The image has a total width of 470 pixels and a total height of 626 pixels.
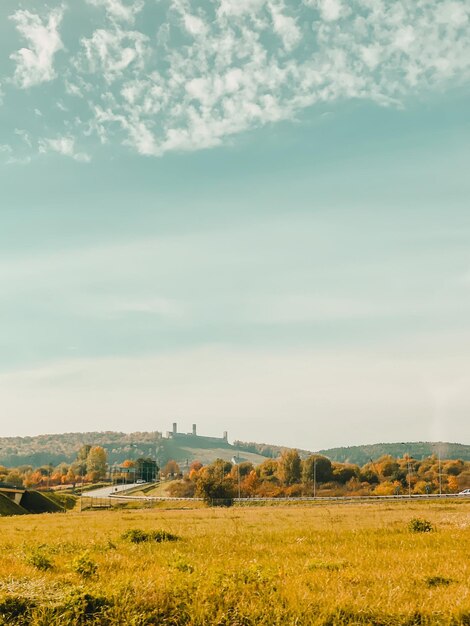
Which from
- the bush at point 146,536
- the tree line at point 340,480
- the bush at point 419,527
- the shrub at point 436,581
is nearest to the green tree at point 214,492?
Answer: the tree line at point 340,480

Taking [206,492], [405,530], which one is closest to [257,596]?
[405,530]

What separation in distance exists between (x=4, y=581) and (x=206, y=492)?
368 ft

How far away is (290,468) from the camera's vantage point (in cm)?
19212

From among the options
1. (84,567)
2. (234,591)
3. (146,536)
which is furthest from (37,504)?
(234,591)

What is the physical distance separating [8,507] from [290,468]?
109 m

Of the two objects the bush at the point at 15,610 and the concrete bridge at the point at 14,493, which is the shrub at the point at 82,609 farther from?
the concrete bridge at the point at 14,493

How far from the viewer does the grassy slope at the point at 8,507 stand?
97.4m

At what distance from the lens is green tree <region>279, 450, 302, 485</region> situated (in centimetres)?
19050

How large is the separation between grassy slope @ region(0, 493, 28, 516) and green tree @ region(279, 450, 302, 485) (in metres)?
103

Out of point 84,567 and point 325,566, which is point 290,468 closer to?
point 325,566

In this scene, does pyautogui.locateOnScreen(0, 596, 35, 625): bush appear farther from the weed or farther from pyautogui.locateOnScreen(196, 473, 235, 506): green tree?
pyautogui.locateOnScreen(196, 473, 235, 506): green tree

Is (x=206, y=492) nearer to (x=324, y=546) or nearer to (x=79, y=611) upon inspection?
(x=324, y=546)

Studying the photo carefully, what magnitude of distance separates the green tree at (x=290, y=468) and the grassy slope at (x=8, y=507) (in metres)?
103

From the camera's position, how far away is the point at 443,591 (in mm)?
12023
